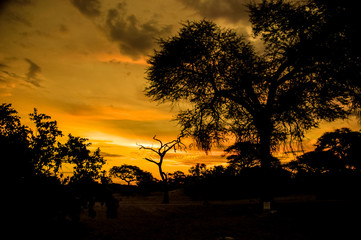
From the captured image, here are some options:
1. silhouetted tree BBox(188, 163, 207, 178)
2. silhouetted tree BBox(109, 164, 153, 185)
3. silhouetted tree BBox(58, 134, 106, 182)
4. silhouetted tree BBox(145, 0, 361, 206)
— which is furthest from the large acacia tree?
silhouetted tree BBox(109, 164, 153, 185)

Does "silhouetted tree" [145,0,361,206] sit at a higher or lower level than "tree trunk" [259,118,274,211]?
higher

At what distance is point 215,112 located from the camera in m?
13.8

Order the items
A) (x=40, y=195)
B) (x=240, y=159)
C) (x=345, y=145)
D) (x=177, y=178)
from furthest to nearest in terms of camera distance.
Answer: (x=177, y=178)
(x=240, y=159)
(x=345, y=145)
(x=40, y=195)

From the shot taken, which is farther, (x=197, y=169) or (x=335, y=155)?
(x=197, y=169)

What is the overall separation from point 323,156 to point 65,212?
31.6 m

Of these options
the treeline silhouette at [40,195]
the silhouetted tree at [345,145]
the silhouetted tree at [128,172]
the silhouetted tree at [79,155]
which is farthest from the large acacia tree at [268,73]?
the silhouetted tree at [128,172]

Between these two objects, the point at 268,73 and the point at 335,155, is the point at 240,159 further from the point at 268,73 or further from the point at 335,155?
→ the point at 268,73

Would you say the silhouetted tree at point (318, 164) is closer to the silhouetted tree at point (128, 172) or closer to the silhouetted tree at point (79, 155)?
the silhouetted tree at point (79, 155)

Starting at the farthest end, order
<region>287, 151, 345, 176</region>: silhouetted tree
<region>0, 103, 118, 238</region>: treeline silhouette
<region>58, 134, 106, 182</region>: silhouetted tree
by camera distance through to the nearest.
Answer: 1. <region>287, 151, 345, 176</region>: silhouetted tree
2. <region>58, 134, 106, 182</region>: silhouetted tree
3. <region>0, 103, 118, 238</region>: treeline silhouette

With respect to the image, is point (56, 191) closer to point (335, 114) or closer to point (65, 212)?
point (65, 212)

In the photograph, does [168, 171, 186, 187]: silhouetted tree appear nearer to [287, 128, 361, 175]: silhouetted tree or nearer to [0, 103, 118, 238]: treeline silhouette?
[287, 128, 361, 175]: silhouetted tree

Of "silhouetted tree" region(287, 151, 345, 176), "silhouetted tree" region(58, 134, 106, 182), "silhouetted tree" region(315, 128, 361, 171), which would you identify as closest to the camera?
"silhouetted tree" region(58, 134, 106, 182)

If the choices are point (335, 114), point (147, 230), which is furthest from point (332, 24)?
point (147, 230)

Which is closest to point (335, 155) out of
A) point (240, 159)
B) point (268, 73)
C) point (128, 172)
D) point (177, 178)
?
point (240, 159)
